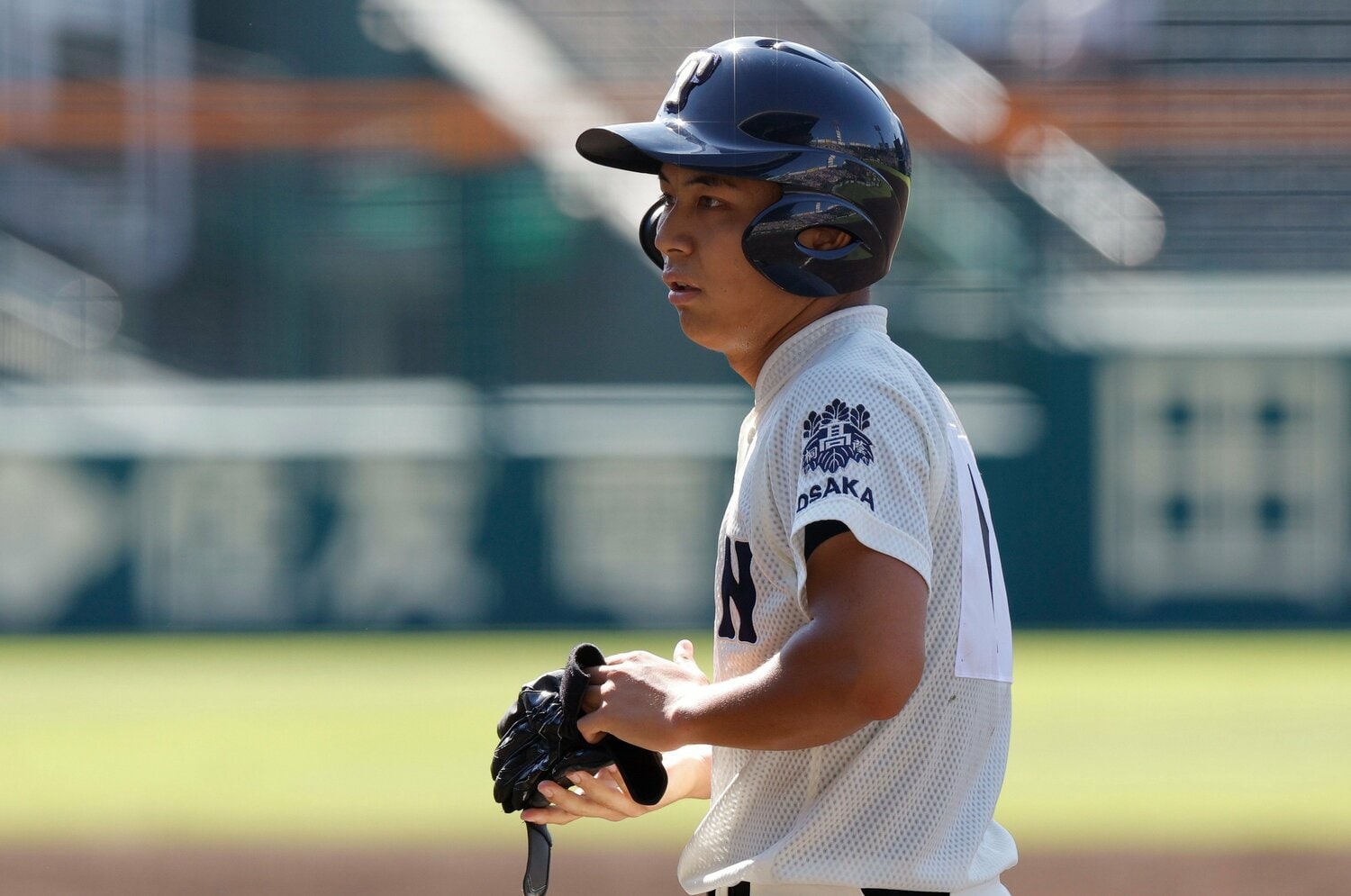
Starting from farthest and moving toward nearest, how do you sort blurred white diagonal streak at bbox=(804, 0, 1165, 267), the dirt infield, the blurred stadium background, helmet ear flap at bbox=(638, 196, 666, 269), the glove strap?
1. blurred white diagonal streak at bbox=(804, 0, 1165, 267)
2. the blurred stadium background
3. the dirt infield
4. helmet ear flap at bbox=(638, 196, 666, 269)
5. the glove strap

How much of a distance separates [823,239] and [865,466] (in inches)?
14.3

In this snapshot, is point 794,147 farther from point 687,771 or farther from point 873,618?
point 687,771

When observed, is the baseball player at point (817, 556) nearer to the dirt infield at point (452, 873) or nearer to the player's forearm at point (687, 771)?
the player's forearm at point (687, 771)

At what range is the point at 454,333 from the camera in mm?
11906

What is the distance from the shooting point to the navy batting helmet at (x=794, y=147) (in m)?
1.85

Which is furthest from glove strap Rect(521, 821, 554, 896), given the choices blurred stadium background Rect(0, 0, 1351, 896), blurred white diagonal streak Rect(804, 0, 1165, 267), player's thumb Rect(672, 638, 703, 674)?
blurred white diagonal streak Rect(804, 0, 1165, 267)

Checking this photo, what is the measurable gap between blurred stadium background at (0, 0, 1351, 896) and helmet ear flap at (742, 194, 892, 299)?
845 cm

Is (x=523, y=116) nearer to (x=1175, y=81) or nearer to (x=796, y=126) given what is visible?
(x=1175, y=81)

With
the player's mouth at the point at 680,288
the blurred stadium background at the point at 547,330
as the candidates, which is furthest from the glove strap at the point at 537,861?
the blurred stadium background at the point at 547,330

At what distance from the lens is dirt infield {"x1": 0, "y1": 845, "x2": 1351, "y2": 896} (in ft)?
18.1

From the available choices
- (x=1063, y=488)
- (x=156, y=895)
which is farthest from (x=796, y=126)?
(x=1063, y=488)

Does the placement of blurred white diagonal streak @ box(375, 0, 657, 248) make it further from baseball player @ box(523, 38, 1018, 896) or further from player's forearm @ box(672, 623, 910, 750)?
player's forearm @ box(672, 623, 910, 750)

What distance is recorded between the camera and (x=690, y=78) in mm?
1950

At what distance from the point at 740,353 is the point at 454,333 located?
10123 mm
